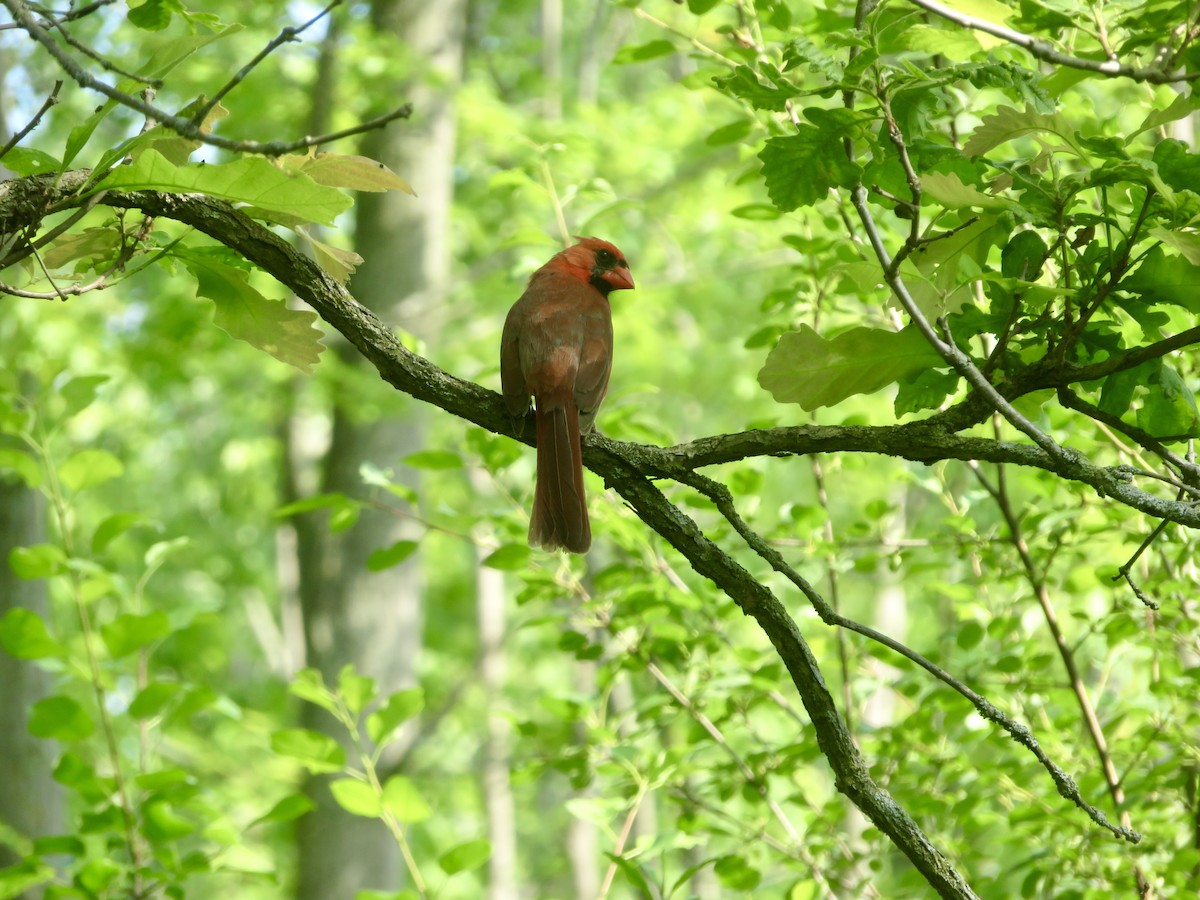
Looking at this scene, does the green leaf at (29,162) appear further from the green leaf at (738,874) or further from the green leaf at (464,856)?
the green leaf at (738,874)

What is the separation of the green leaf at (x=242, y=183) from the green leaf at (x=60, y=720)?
169cm

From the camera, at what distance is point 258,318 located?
80.1 inches

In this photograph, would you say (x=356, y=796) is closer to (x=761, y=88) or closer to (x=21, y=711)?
(x=761, y=88)

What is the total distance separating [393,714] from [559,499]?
71cm

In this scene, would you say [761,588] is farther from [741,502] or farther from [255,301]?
[741,502]

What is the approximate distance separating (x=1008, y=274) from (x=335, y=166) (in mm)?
1079

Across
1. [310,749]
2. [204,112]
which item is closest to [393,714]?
[310,749]

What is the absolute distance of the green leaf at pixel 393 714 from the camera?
9.82 feet

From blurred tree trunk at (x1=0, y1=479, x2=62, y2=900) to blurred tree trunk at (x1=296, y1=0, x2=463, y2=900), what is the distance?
8.69ft

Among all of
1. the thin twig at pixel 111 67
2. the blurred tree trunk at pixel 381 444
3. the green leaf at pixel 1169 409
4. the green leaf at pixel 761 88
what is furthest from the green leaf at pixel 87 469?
the blurred tree trunk at pixel 381 444

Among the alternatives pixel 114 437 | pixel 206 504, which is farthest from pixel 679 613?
pixel 206 504

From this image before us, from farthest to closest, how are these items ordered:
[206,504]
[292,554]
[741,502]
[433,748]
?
[433,748] → [206,504] → [292,554] → [741,502]

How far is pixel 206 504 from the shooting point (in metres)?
17.1

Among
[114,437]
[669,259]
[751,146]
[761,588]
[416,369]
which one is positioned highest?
[669,259]
